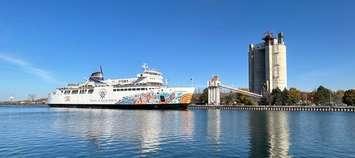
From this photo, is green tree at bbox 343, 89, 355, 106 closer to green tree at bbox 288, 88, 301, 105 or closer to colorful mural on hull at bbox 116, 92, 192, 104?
green tree at bbox 288, 88, 301, 105

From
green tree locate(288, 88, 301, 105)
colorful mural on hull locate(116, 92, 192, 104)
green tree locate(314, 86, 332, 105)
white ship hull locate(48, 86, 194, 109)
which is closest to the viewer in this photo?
colorful mural on hull locate(116, 92, 192, 104)

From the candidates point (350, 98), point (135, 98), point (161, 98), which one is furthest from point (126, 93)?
point (350, 98)

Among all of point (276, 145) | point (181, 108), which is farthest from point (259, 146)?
point (181, 108)

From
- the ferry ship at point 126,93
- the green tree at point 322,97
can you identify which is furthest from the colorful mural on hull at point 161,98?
the green tree at point 322,97

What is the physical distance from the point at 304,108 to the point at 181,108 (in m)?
53.5

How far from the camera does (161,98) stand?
142125 millimetres

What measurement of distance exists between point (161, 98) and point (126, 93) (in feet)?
62.2

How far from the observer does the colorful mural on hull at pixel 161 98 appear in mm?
139250

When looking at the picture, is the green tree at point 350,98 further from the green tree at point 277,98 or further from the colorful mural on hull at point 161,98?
the colorful mural on hull at point 161,98

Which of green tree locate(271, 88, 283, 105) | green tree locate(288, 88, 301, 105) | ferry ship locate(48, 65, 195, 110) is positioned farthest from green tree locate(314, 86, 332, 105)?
ferry ship locate(48, 65, 195, 110)

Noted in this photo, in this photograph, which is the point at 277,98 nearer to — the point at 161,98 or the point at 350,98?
the point at 350,98

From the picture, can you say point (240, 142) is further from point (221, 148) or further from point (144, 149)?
point (144, 149)

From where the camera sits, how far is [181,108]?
140 meters

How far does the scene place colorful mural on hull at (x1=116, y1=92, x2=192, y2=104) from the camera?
457ft
